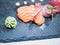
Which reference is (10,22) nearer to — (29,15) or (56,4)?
(29,15)

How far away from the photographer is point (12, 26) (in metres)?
1.27

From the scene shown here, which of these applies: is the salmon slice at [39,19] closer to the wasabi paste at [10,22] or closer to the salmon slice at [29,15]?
the salmon slice at [29,15]

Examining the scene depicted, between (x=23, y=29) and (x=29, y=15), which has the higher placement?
(x=29, y=15)

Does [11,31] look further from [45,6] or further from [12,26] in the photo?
[45,6]

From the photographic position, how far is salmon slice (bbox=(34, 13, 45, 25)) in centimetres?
133

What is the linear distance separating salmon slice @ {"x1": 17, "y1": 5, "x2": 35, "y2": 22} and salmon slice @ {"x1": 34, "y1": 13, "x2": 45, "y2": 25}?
0.13 feet

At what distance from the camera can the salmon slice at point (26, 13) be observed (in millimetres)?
1321

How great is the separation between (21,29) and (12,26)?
9cm

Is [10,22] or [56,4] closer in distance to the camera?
[10,22]

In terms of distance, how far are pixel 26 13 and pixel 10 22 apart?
0.55 ft

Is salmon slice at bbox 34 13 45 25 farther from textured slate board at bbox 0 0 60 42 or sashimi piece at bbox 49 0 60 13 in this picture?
sashimi piece at bbox 49 0 60 13

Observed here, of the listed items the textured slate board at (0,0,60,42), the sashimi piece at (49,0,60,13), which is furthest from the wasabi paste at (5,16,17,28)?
the sashimi piece at (49,0,60,13)

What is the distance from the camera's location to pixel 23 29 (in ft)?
4.33

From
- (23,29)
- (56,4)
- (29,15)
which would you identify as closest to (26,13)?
(29,15)
